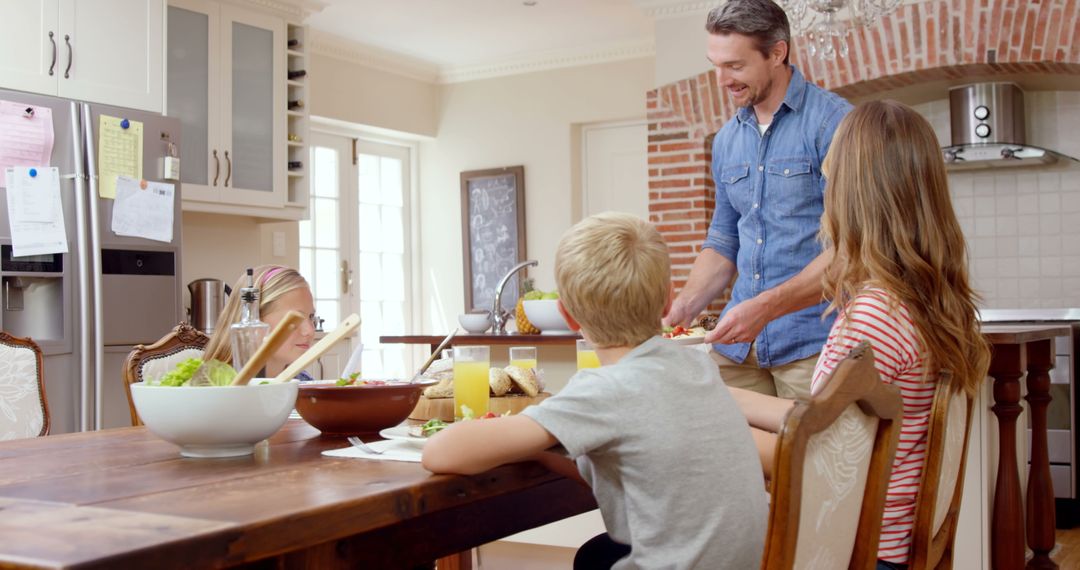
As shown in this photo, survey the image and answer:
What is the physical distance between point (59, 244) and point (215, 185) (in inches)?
49.0

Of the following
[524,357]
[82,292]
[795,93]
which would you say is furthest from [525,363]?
[82,292]

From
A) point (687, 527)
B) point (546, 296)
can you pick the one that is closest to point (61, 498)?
point (687, 527)

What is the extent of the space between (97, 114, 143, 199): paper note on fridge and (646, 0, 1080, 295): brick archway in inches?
101

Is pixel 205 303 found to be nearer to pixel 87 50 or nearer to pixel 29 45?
pixel 87 50

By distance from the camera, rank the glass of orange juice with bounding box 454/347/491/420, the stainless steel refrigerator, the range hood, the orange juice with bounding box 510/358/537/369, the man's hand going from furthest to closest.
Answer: the range hood, the stainless steel refrigerator, the orange juice with bounding box 510/358/537/369, the man's hand, the glass of orange juice with bounding box 454/347/491/420

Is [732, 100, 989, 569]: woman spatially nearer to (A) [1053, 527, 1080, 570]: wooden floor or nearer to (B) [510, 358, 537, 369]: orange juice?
(B) [510, 358, 537, 369]: orange juice

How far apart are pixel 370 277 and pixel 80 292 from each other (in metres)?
3.05

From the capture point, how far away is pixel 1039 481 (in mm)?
3043

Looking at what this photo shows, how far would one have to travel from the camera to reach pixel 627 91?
6.32m

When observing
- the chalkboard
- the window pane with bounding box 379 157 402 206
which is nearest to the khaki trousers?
the chalkboard

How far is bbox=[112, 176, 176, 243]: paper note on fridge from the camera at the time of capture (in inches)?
153

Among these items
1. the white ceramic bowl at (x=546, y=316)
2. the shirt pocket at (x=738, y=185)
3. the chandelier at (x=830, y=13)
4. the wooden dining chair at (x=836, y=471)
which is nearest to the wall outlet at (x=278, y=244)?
the white ceramic bowl at (x=546, y=316)

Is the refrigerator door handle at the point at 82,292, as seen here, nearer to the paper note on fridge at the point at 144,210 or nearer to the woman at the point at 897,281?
the paper note on fridge at the point at 144,210

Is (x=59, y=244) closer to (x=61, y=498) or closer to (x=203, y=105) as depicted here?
(x=203, y=105)
